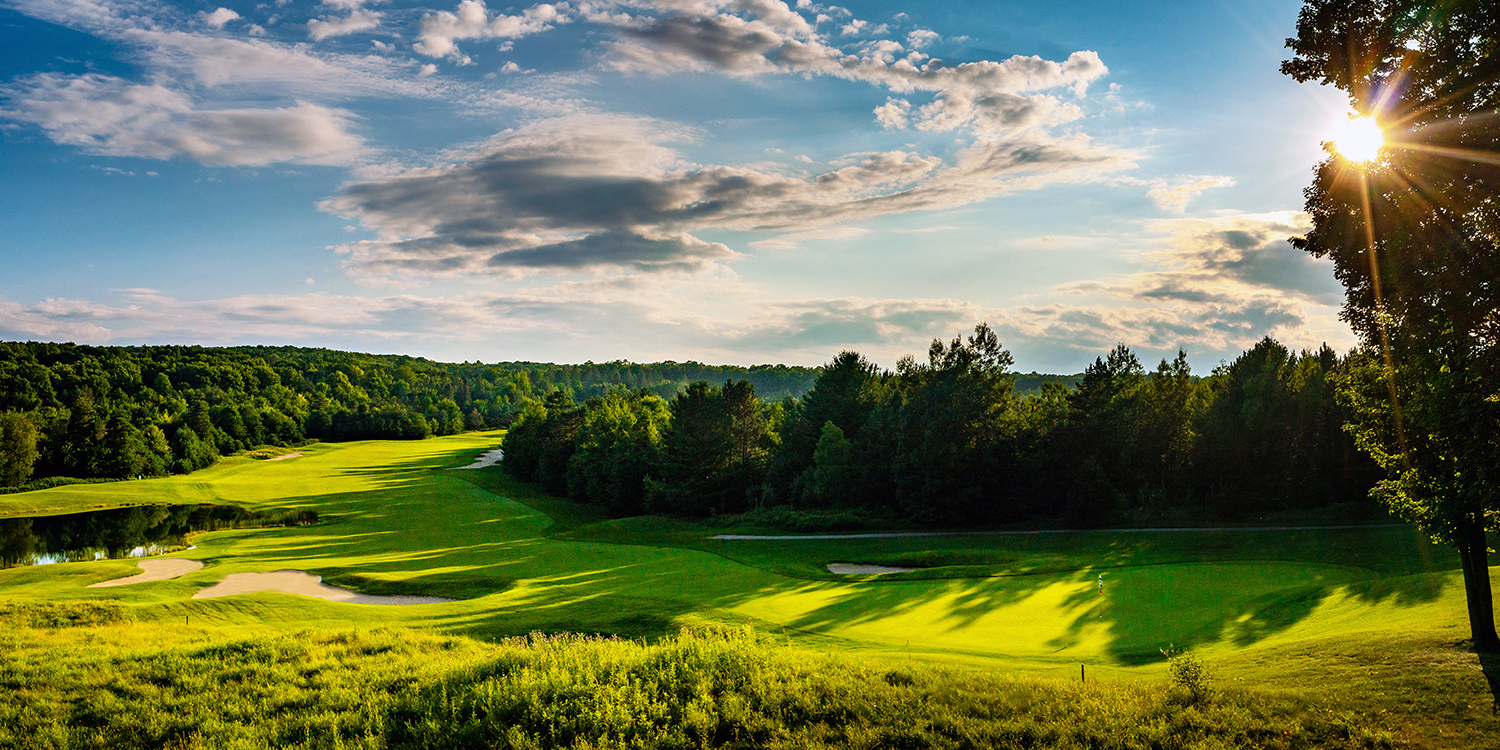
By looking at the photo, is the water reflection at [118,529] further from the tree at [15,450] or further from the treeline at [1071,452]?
the treeline at [1071,452]

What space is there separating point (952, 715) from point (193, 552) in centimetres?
4506

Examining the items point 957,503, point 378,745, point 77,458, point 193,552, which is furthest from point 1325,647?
point 77,458

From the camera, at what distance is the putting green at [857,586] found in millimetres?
18031

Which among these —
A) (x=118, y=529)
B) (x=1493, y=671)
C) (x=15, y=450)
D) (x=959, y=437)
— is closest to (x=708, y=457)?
(x=959, y=437)

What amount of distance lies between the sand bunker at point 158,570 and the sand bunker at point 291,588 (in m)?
3.65

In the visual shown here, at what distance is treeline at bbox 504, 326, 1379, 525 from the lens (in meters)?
47.8

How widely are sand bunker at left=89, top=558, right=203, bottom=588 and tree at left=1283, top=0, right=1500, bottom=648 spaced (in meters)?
42.7

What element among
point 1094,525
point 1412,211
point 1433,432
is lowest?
point 1094,525

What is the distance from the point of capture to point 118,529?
54375mm

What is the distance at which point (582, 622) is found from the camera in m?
20.2

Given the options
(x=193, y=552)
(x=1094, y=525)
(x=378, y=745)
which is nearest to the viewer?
(x=378, y=745)

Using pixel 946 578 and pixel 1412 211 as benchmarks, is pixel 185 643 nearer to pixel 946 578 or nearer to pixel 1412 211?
pixel 946 578

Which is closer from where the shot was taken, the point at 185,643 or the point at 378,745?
the point at 378,745

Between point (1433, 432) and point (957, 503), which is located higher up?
point (1433, 432)
